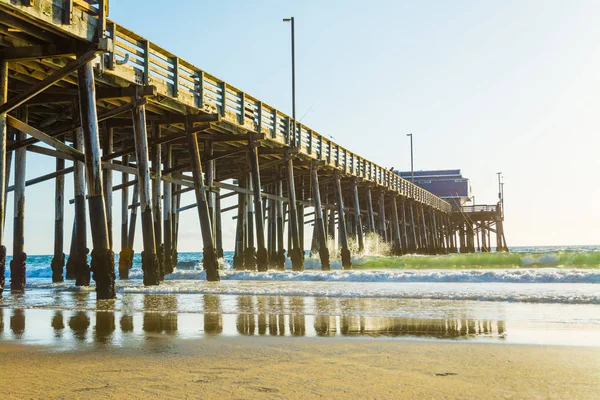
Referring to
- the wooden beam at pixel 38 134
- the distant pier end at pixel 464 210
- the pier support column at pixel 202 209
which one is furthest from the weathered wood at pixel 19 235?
the distant pier end at pixel 464 210

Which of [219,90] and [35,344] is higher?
[219,90]

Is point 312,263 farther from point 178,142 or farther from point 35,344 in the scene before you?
point 35,344

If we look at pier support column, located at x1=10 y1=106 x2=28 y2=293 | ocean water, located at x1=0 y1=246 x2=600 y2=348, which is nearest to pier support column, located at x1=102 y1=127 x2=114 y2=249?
pier support column, located at x1=10 y1=106 x2=28 y2=293

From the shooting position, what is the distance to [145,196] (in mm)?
13539

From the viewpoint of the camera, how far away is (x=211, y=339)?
5.50 metres

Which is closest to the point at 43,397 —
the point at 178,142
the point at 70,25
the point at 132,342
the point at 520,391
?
the point at 132,342

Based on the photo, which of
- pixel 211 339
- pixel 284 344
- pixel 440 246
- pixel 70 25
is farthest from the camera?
pixel 440 246

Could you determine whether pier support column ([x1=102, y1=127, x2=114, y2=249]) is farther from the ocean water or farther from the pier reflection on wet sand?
the pier reflection on wet sand

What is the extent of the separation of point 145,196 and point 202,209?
260 cm

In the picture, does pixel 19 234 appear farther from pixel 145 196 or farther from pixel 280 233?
pixel 280 233

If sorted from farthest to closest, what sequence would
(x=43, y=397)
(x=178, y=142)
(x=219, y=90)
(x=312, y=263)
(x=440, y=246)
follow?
1. (x=440, y=246)
2. (x=312, y=263)
3. (x=178, y=142)
4. (x=219, y=90)
5. (x=43, y=397)

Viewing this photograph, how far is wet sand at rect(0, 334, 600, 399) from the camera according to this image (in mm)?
3359

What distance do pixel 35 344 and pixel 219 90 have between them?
12.0 meters

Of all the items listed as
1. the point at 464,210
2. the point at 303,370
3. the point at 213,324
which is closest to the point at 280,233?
the point at 213,324
